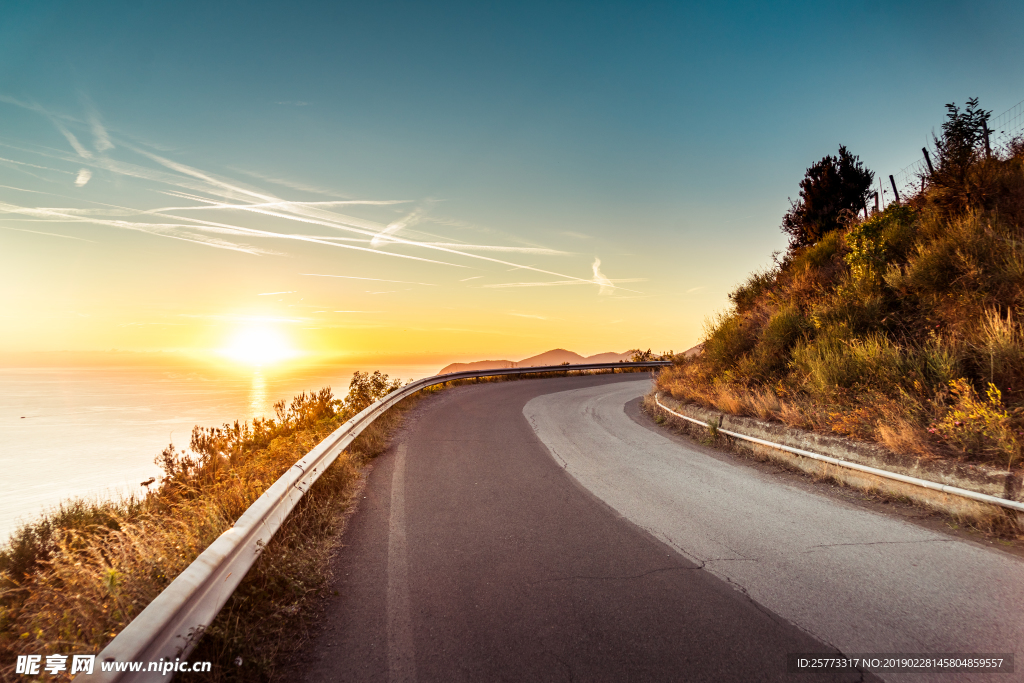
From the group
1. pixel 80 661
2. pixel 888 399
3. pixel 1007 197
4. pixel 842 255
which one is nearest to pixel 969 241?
pixel 1007 197

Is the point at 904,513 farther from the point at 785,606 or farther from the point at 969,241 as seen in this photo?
the point at 969,241

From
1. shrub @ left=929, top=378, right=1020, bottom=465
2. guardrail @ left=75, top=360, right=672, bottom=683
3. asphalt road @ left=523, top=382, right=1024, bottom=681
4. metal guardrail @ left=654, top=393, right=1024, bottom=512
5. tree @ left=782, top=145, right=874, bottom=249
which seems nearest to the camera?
guardrail @ left=75, top=360, right=672, bottom=683

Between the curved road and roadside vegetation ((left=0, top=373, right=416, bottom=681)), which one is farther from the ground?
roadside vegetation ((left=0, top=373, right=416, bottom=681))

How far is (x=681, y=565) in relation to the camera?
4059mm

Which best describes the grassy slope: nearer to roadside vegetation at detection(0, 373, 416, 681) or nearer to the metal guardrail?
the metal guardrail

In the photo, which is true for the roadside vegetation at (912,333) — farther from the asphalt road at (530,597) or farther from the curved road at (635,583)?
the asphalt road at (530,597)

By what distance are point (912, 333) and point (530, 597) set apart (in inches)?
335

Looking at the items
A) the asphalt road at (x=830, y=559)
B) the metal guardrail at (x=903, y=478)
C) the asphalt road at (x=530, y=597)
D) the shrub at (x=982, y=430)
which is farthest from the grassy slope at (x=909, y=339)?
the asphalt road at (x=530, y=597)

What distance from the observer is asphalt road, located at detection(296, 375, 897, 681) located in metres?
2.74

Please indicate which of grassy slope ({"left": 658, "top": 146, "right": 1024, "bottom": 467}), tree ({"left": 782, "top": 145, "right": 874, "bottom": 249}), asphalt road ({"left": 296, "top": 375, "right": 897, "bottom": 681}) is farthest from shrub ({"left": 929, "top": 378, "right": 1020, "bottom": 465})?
tree ({"left": 782, "top": 145, "right": 874, "bottom": 249})

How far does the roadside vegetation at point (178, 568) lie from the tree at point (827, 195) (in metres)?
19.1

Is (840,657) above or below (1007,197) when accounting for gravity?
below

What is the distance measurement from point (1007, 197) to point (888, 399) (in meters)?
6.07

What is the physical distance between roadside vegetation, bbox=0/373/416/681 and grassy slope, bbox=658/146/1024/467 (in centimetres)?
657
